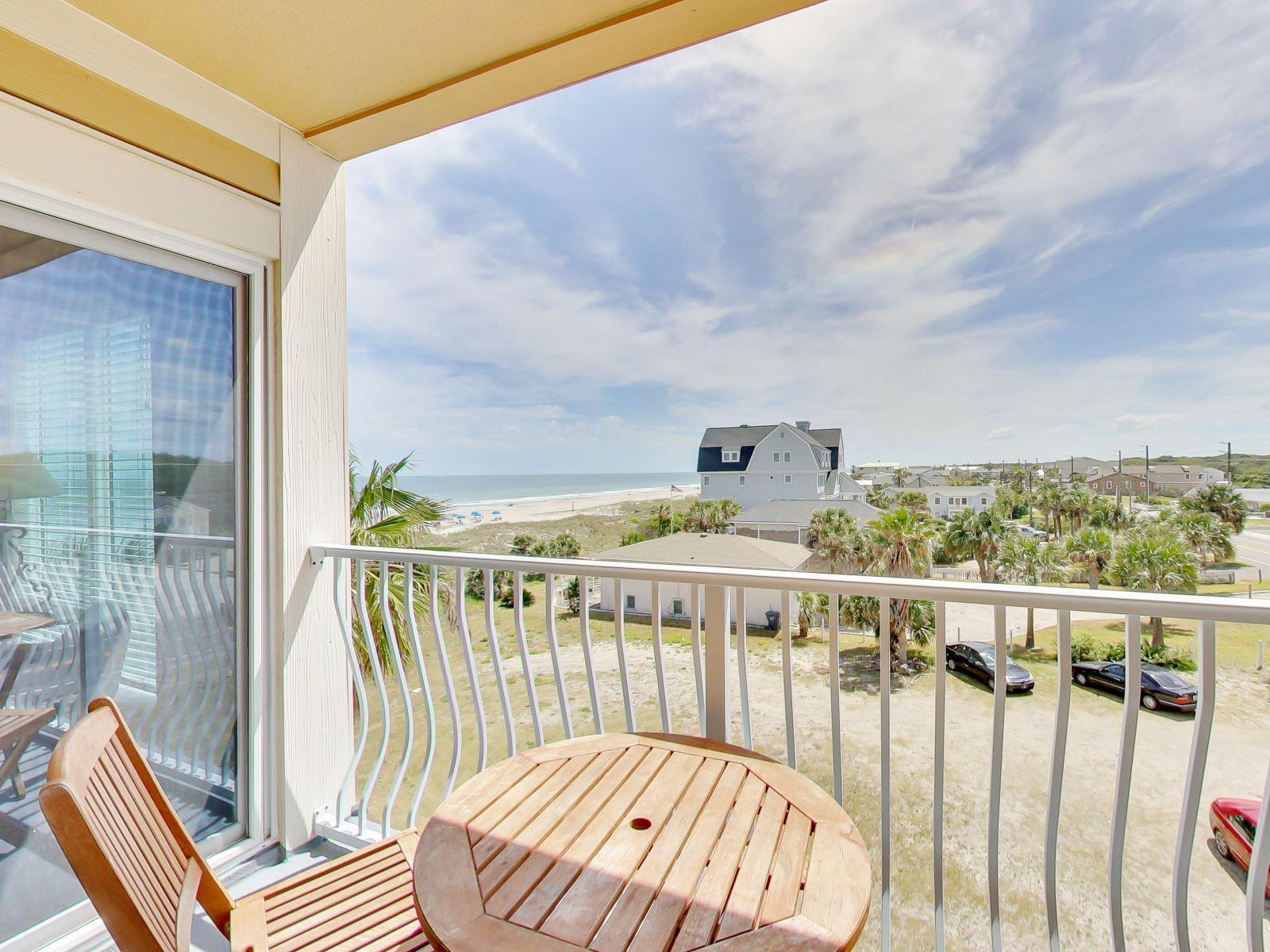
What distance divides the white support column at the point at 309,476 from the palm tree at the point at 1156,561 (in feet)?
19.9

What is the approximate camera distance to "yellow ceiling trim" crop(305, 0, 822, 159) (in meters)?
1.70

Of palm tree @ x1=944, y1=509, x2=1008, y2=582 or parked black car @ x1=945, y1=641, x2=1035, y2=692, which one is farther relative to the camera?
palm tree @ x1=944, y1=509, x2=1008, y2=582

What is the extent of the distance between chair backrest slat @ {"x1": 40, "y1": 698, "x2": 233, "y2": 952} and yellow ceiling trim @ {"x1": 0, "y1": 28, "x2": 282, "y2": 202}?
5.41ft

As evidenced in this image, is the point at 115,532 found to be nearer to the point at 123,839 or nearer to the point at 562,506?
the point at 123,839

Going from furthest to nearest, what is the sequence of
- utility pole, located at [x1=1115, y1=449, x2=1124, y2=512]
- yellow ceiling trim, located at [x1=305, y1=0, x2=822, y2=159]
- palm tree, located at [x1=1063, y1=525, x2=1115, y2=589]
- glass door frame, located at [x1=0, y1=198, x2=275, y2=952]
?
palm tree, located at [x1=1063, y1=525, x2=1115, y2=589] < utility pole, located at [x1=1115, y1=449, x2=1124, y2=512] < glass door frame, located at [x1=0, y1=198, x2=275, y2=952] < yellow ceiling trim, located at [x1=305, y1=0, x2=822, y2=159]

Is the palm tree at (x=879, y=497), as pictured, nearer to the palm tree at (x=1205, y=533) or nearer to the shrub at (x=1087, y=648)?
the palm tree at (x=1205, y=533)

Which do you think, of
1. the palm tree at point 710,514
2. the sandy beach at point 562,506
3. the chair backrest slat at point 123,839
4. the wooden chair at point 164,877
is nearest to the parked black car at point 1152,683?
the wooden chair at point 164,877

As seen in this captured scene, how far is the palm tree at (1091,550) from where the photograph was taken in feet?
20.7

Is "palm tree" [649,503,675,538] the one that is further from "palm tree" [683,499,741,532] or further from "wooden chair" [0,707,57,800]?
"wooden chair" [0,707,57,800]

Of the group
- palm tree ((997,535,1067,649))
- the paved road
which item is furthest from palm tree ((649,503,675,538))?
the paved road

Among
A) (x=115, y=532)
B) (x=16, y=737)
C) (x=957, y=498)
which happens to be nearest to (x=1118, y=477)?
(x=957, y=498)

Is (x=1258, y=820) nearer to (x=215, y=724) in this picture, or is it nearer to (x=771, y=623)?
(x=215, y=724)

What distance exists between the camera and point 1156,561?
561cm

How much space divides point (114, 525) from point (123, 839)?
47.8 inches
